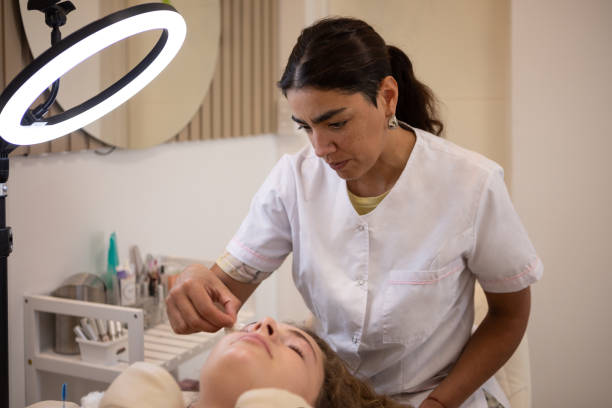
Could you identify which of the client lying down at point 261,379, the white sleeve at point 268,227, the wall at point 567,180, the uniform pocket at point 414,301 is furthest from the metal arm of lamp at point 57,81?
the wall at point 567,180

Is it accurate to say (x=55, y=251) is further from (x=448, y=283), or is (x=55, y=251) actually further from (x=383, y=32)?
(x=383, y=32)

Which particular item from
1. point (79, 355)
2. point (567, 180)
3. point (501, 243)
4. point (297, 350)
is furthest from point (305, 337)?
point (567, 180)

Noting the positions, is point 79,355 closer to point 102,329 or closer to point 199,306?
point 102,329

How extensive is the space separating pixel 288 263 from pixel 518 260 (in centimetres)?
184

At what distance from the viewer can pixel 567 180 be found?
91.8 inches

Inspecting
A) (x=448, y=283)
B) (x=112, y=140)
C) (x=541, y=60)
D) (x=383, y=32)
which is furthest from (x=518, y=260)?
(x=383, y=32)

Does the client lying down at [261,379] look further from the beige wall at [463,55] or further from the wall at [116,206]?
the beige wall at [463,55]

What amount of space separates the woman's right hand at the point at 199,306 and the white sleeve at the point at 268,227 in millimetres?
196

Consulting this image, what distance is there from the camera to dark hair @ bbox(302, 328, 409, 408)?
104 centimetres

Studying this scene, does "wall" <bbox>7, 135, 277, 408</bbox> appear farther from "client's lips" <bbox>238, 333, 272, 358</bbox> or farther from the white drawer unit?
"client's lips" <bbox>238, 333, 272, 358</bbox>

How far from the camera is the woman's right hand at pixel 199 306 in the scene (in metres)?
1.10

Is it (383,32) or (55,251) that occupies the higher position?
(383,32)

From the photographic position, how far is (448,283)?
1252 mm

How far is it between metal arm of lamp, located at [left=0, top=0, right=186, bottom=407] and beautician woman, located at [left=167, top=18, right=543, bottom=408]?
0.90 feet
